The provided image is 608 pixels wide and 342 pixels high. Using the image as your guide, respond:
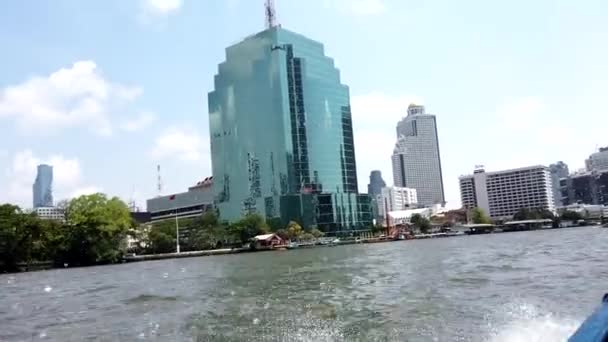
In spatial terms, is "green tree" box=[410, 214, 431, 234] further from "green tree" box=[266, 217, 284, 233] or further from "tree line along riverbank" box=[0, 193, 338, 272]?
"tree line along riverbank" box=[0, 193, 338, 272]

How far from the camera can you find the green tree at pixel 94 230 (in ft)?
322

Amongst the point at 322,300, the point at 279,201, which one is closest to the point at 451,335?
the point at 322,300

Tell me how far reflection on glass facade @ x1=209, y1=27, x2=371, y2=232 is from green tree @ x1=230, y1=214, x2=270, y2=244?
67.4 ft

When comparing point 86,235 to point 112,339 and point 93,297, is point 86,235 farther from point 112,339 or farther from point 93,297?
point 112,339

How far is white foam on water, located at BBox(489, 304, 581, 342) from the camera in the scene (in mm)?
12734

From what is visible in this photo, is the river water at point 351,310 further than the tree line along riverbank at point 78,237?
No

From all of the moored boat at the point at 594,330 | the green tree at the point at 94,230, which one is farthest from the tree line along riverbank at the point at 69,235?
the moored boat at the point at 594,330

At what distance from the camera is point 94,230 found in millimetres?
98938

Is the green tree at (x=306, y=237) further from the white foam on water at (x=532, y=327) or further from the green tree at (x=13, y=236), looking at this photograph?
the white foam on water at (x=532, y=327)

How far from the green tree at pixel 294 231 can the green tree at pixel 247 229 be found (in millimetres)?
6676

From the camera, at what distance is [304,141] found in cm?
16650

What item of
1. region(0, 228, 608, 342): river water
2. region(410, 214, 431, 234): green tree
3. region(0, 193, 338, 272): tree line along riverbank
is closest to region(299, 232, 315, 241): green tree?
region(0, 193, 338, 272): tree line along riverbank

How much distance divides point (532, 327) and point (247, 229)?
417 feet

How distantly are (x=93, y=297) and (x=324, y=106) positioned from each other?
5731 inches
